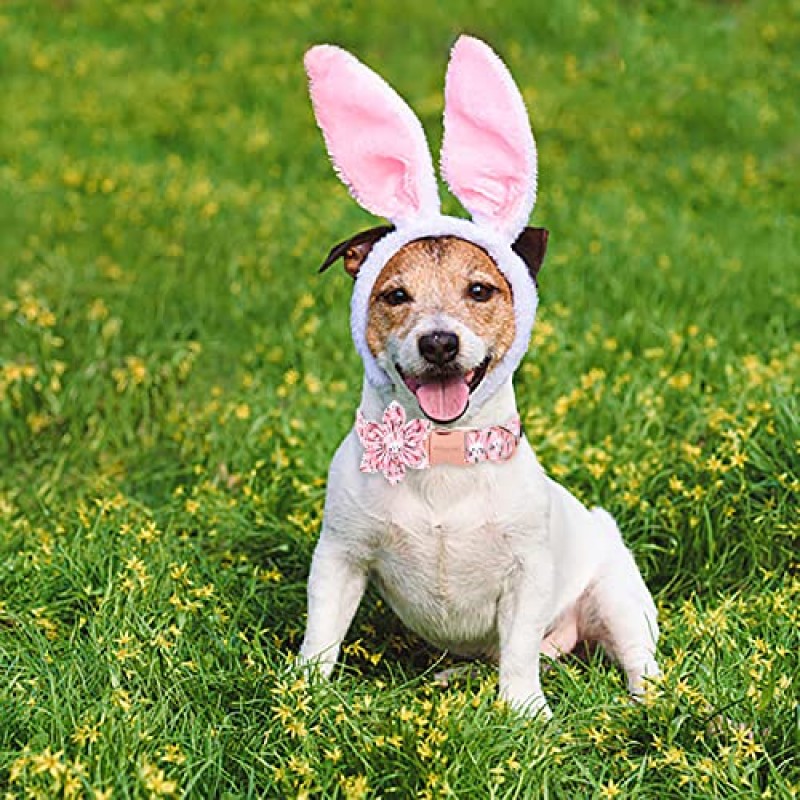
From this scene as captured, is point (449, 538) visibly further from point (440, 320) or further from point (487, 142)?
point (487, 142)

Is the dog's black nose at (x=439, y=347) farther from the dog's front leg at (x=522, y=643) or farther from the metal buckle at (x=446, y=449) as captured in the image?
the dog's front leg at (x=522, y=643)

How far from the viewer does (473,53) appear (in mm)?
3346

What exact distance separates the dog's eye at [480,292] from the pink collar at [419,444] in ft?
1.00

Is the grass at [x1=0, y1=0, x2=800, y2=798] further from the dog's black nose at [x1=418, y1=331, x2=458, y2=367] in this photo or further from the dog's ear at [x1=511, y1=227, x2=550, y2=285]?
the dog's ear at [x1=511, y1=227, x2=550, y2=285]

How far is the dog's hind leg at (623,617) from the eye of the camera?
3.68 metres

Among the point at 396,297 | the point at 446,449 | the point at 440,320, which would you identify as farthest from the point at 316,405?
the point at 440,320

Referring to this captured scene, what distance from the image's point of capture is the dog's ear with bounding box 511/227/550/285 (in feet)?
11.1

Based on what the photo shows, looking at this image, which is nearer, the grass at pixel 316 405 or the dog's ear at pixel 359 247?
the grass at pixel 316 405

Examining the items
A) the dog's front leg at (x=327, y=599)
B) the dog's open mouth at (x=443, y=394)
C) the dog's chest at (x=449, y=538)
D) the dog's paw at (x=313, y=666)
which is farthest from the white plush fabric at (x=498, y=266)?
the dog's paw at (x=313, y=666)

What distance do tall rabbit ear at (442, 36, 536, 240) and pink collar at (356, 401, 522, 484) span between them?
45cm

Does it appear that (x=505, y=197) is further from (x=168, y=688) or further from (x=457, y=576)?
(x=168, y=688)

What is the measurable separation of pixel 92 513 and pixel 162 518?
326mm

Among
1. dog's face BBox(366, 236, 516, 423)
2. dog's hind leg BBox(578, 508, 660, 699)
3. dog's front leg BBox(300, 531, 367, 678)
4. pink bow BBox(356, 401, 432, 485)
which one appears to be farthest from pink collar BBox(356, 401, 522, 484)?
dog's hind leg BBox(578, 508, 660, 699)

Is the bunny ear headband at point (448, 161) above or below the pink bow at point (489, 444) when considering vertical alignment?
above
